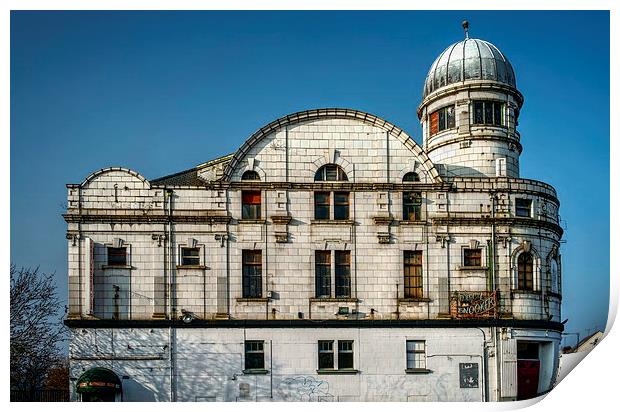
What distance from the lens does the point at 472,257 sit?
112ft

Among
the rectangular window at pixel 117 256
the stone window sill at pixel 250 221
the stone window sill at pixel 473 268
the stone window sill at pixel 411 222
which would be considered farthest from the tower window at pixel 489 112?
the rectangular window at pixel 117 256

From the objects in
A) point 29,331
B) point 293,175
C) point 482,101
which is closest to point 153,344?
point 29,331

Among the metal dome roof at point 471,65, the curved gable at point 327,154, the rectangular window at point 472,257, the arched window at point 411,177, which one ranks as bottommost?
the rectangular window at point 472,257

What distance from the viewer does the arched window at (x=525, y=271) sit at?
112ft

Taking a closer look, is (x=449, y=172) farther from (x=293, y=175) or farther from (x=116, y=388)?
(x=116, y=388)

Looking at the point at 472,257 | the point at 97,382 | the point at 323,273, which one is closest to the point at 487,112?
the point at 472,257

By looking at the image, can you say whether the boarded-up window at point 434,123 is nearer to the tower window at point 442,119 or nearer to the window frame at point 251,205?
the tower window at point 442,119

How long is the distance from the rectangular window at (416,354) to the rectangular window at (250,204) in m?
8.75

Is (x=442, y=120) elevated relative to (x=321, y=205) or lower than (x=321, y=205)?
elevated

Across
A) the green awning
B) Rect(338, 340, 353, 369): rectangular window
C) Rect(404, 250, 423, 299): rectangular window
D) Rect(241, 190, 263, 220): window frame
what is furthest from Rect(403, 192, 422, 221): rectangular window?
the green awning

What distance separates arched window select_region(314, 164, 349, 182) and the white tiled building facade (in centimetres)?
6

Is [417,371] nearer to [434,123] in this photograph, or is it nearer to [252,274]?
[252,274]

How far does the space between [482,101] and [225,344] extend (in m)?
17.4

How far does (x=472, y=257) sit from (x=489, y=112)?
8.22 m
